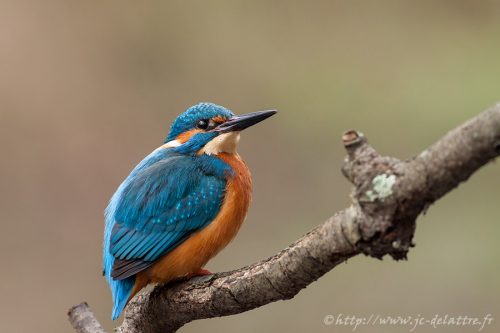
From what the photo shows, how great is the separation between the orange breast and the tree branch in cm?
66

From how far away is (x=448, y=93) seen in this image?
6.17 m

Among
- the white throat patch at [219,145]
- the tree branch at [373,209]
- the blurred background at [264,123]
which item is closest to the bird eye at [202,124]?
the white throat patch at [219,145]

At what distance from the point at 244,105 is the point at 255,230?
1.19m

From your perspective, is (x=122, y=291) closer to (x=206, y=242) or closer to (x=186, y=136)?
(x=206, y=242)

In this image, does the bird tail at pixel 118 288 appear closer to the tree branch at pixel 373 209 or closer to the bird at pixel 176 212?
the bird at pixel 176 212

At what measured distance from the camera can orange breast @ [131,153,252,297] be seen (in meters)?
3.33

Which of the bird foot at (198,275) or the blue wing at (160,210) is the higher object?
the blue wing at (160,210)

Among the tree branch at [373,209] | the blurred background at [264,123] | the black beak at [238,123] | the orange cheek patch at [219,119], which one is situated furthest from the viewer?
the blurred background at [264,123]

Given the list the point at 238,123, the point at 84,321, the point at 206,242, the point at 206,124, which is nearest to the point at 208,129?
the point at 206,124

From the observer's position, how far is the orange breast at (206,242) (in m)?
3.33

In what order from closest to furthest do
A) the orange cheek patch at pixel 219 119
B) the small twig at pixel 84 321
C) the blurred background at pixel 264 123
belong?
the small twig at pixel 84 321, the orange cheek patch at pixel 219 119, the blurred background at pixel 264 123

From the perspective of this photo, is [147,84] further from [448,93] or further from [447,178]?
[447,178]

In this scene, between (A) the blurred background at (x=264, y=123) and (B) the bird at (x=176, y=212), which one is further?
(A) the blurred background at (x=264, y=123)

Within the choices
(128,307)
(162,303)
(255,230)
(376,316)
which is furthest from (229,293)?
(255,230)
